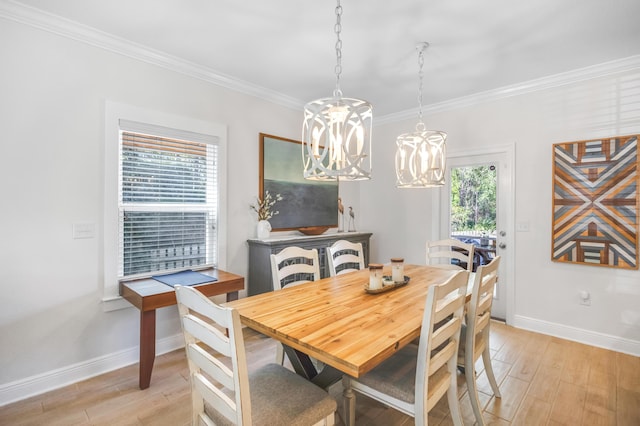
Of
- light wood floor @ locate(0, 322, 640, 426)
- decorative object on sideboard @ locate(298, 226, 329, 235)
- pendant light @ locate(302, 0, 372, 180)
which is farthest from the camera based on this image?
decorative object on sideboard @ locate(298, 226, 329, 235)

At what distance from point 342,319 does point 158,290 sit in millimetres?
1570

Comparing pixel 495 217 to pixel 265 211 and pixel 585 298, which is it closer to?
pixel 585 298

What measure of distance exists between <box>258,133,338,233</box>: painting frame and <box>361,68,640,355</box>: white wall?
1.41m

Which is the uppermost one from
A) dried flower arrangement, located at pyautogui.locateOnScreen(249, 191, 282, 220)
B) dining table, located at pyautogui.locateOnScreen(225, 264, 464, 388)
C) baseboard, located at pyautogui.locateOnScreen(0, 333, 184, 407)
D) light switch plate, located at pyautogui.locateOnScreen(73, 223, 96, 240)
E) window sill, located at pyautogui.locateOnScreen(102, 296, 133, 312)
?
dried flower arrangement, located at pyautogui.locateOnScreen(249, 191, 282, 220)

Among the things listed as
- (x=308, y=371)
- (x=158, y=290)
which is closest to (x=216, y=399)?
(x=308, y=371)

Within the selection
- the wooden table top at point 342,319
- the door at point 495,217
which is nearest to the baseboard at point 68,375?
the wooden table top at point 342,319

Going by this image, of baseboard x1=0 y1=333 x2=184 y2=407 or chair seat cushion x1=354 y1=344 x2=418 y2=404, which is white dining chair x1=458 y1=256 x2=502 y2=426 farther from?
baseboard x1=0 y1=333 x2=184 y2=407

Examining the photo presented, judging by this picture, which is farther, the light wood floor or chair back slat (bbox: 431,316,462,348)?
the light wood floor

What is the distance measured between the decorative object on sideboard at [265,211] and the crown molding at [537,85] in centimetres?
223

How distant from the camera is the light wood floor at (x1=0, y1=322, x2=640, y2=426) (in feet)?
6.38

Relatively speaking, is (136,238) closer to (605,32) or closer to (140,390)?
(140,390)

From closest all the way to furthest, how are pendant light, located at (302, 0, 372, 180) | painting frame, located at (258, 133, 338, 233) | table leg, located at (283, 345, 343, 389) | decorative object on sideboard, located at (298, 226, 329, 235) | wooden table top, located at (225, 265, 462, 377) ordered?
wooden table top, located at (225, 265, 462, 377) < table leg, located at (283, 345, 343, 389) < pendant light, located at (302, 0, 372, 180) < painting frame, located at (258, 133, 338, 233) < decorative object on sideboard, located at (298, 226, 329, 235)

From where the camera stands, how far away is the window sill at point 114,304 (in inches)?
99.0

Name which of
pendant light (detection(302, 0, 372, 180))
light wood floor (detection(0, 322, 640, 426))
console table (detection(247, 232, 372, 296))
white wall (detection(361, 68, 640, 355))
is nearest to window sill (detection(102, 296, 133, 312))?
light wood floor (detection(0, 322, 640, 426))
